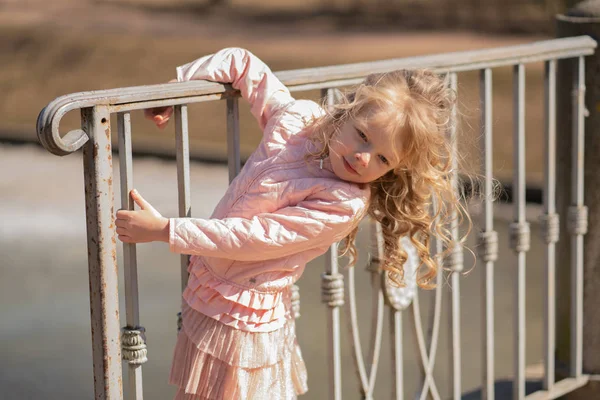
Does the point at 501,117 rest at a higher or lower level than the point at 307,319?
higher

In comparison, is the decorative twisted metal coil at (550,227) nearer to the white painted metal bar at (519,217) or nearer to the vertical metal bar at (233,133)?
the white painted metal bar at (519,217)

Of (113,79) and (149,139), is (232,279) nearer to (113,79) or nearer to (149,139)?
(149,139)

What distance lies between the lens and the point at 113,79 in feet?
38.5

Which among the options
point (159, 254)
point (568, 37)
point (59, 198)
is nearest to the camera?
point (568, 37)

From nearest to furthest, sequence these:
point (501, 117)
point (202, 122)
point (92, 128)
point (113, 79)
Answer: point (92, 128) → point (501, 117) → point (202, 122) → point (113, 79)

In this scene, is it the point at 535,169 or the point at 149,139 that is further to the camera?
the point at 149,139

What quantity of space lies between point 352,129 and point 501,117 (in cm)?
772

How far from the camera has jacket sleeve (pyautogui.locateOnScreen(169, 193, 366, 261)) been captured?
6.84ft

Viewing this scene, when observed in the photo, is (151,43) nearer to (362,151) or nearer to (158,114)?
(158,114)

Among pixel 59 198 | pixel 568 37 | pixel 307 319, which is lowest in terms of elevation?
pixel 307 319

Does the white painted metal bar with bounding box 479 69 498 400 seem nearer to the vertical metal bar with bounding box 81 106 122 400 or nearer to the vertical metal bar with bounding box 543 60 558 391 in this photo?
the vertical metal bar with bounding box 543 60 558 391

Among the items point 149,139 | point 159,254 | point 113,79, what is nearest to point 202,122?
point 149,139

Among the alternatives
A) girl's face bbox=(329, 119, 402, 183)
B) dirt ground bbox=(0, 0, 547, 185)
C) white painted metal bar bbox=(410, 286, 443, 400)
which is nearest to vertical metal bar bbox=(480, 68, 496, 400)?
white painted metal bar bbox=(410, 286, 443, 400)

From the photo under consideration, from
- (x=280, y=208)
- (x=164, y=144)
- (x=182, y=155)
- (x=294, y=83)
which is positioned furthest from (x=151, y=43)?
(x=280, y=208)
